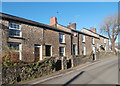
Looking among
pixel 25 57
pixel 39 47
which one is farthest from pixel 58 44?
pixel 25 57

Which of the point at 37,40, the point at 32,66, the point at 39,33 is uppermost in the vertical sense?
the point at 39,33

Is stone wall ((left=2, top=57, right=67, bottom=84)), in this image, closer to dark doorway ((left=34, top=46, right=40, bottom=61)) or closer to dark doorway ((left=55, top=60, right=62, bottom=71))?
dark doorway ((left=55, top=60, right=62, bottom=71))

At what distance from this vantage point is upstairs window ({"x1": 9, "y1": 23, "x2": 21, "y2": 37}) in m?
9.23

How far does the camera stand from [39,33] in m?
11.6

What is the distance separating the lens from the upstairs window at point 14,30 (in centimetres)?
923

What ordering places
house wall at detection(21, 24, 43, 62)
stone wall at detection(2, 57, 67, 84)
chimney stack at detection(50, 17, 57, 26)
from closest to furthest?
stone wall at detection(2, 57, 67, 84) < house wall at detection(21, 24, 43, 62) < chimney stack at detection(50, 17, 57, 26)

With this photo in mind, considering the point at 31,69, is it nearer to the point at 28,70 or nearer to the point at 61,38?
the point at 28,70

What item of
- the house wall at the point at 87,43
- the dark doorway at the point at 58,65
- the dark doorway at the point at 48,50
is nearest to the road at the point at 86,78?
the dark doorway at the point at 58,65

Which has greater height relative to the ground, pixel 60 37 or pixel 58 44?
pixel 60 37

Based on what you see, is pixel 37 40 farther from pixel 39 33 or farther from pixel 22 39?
pixel 22 39

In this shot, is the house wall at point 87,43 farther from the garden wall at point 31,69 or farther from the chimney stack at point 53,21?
the garden wall at point 31,69

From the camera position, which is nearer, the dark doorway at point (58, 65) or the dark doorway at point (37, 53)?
the dark doorway at point (58, 65)

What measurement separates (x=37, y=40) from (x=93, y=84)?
7874 millimetres

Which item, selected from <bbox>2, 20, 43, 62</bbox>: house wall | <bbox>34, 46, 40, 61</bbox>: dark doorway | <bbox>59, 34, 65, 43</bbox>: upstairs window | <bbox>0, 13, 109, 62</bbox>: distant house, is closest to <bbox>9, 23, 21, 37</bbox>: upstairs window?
<bbox>0, 13, 109, 62</bbox>: distant house
